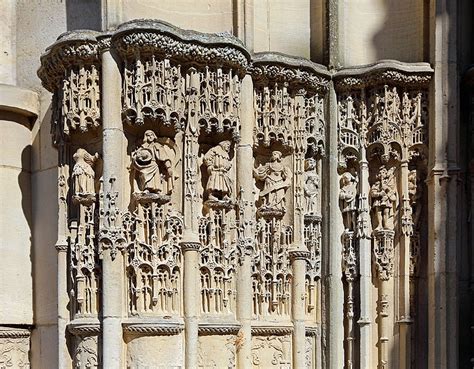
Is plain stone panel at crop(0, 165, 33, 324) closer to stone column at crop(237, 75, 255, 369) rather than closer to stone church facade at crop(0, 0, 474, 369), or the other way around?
stone church facade at crop(0, 0, 474, 369)

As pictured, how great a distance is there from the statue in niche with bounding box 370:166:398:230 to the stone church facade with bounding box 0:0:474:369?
0.02 metres

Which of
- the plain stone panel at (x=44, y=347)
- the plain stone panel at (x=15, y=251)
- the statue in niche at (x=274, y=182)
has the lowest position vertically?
the plain stone panel at (x=44, y=347)

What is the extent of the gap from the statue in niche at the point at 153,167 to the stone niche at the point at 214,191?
0.01m

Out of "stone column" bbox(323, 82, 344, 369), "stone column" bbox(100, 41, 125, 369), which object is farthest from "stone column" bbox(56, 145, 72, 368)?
"stone column" bbox(323, 82, 344, 369)

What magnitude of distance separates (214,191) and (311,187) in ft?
4.07

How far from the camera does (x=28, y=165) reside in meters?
9.64

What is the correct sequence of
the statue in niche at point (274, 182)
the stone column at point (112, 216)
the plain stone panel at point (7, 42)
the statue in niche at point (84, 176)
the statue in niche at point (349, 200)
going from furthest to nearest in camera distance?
the plain stone panel at point (7, 42) < the statue in niche at point (349, 200) < the statue in niche at point (274, 182) < the statue in niche at point (84, 176) < the stone column at point (112, 216)

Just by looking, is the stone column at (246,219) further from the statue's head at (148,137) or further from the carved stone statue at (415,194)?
the carved stone statue at (415,194)

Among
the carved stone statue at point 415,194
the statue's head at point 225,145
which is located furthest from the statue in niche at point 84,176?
the carved stone statue at point 415,194

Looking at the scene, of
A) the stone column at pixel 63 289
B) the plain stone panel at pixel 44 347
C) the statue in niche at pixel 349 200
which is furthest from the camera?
the statue in niche at pixel 349 200

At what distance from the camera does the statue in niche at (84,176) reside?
8328 millimetres

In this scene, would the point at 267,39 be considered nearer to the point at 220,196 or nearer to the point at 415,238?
the point at 220,196

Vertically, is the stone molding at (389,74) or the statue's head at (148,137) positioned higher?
the stone molding at (389,74)

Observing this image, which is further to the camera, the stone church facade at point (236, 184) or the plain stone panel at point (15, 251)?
the plain stone panel at point (15, 251)
